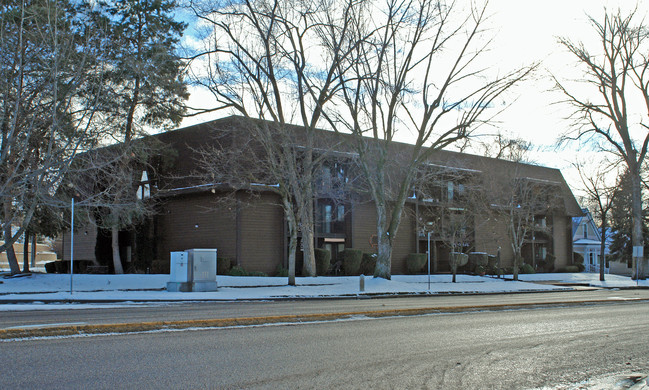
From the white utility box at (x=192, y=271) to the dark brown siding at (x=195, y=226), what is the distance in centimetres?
878

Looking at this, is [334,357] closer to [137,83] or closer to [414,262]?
[137,83]

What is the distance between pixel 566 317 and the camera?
564 inches

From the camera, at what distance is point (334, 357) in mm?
8141

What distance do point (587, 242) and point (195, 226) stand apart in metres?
38.3

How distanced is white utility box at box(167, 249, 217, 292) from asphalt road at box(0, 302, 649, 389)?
11.5 metres

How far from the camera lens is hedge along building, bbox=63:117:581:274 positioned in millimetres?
32750

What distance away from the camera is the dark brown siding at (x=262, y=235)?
1300 inches

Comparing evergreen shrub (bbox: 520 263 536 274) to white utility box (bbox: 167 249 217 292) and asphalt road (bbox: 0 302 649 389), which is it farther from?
asphalt road (bbox: 0 302 649 389)

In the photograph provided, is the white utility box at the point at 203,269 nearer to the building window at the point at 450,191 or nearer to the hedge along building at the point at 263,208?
the hedge along building at the point at 263,208

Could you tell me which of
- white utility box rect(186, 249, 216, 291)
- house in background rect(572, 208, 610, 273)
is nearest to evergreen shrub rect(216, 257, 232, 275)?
white utility box rect(186, 249, 216, 291)

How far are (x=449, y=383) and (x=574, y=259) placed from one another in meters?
51.8

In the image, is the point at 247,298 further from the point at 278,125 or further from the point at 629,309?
the point at 629,309

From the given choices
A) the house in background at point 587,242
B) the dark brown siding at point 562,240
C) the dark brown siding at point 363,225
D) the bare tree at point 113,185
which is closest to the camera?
the bare tree at point 113,185

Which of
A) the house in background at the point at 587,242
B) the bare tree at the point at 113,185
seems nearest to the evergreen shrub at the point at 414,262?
the bare tree at the point at 113,185
